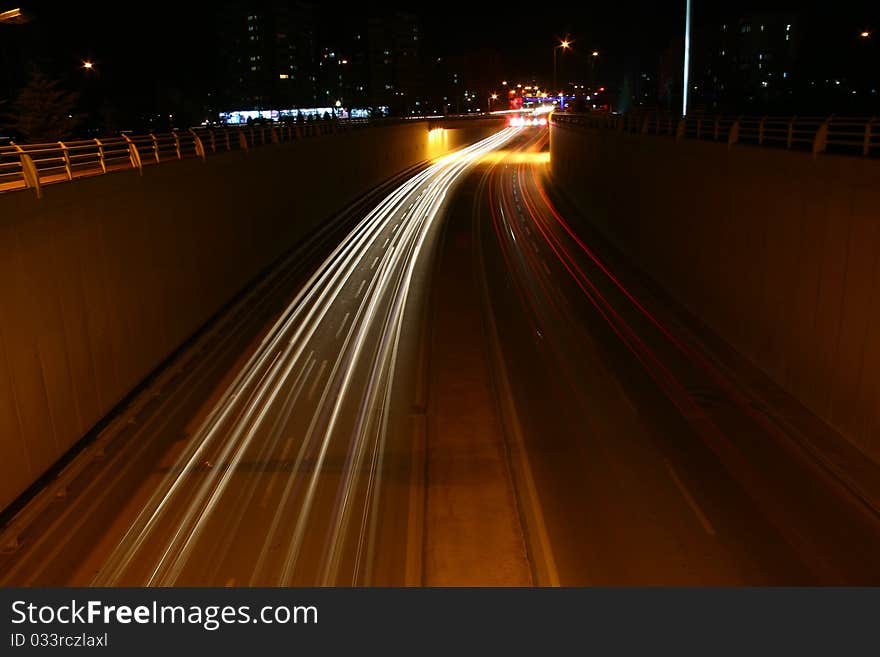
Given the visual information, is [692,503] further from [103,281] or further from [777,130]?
[103,281]

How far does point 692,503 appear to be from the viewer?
12.7 meters

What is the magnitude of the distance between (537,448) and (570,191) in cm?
3962

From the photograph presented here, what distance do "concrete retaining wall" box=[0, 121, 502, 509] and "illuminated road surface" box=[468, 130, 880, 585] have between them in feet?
27.5

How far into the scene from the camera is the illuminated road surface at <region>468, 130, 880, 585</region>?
11086 millimetres

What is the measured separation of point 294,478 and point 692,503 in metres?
6.55

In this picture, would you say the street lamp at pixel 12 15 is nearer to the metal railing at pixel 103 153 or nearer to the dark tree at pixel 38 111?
the metal railing at pixel 103 153

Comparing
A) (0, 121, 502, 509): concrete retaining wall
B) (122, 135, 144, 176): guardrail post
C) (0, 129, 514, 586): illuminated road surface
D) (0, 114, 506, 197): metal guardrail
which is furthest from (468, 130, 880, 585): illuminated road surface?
(0, 114, 506, 197): metal guardrail

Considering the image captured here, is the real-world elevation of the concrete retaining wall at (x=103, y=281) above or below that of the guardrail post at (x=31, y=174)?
below

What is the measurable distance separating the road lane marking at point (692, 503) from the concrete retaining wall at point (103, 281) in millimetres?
10637

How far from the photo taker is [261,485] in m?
13.5

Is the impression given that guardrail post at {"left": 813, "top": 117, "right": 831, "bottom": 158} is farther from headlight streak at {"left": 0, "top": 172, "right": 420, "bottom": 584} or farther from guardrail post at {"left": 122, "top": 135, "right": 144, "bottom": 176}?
guardrail post at {"left": 122, "top": 135, "right": 144, "bottom": 176}

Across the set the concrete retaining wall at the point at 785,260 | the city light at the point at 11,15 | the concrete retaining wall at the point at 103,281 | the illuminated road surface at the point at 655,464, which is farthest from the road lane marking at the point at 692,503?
the city light at the point at 11,15

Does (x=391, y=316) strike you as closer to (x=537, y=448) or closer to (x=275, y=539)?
(x=537, y=448)

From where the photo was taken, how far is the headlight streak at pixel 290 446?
1134 cm
